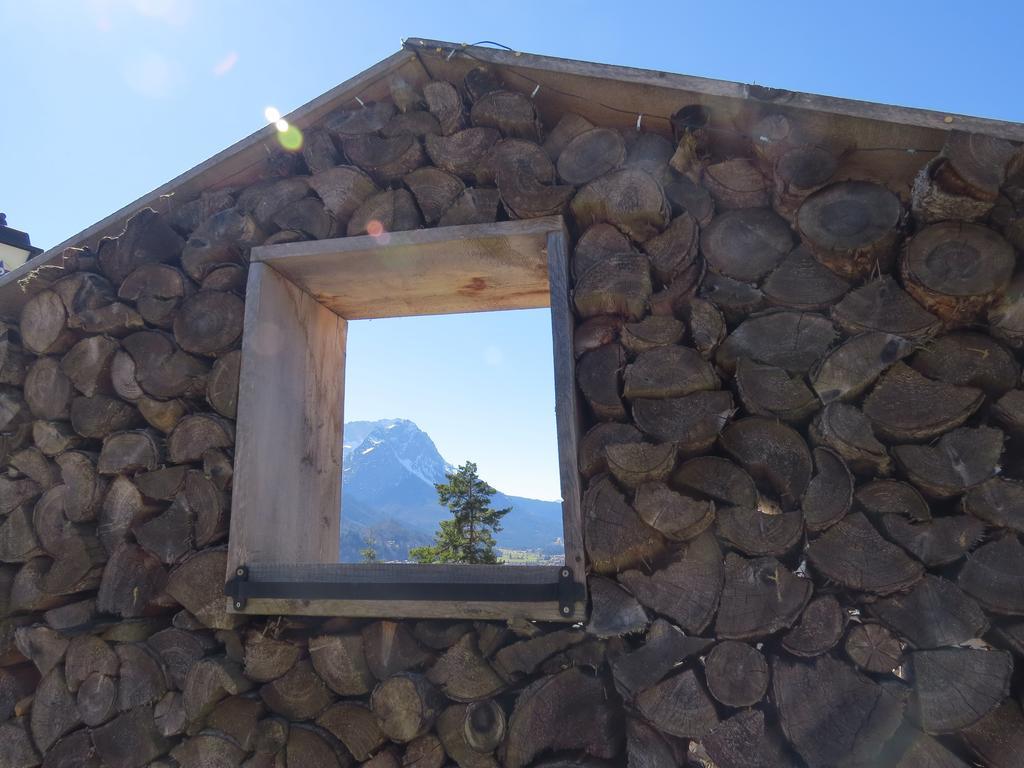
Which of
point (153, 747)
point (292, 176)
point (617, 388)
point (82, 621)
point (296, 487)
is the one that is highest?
point (292, 176)

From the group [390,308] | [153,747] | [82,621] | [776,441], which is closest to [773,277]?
[776,441]

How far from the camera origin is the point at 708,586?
7.55ft

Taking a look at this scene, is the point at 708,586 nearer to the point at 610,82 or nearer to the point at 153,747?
the point at 610,82

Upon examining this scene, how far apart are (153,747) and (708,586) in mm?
2421

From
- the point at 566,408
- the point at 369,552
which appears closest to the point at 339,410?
the point at 566,408

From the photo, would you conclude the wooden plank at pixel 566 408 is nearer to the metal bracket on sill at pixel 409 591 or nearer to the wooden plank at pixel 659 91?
the metal bracket on sill at pixel 409 591

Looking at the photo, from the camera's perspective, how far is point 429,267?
3217 millimetres

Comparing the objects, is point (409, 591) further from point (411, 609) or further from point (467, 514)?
point (467, 514)

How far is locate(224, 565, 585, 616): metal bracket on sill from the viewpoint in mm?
2412

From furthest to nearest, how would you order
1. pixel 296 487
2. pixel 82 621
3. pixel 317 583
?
pixel 296 487
pixel 82 621
pixel 317 583

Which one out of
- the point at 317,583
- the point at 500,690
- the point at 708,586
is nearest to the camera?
the point at 708,586

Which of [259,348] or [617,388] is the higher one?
[259,348]

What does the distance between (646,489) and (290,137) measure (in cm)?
248

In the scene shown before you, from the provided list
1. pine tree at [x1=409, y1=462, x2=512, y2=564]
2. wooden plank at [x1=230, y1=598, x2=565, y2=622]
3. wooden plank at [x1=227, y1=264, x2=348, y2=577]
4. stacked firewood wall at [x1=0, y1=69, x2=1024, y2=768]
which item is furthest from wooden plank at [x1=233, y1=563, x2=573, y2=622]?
pine tree at [x1=409, y1=462, x2=512, y2=564]
